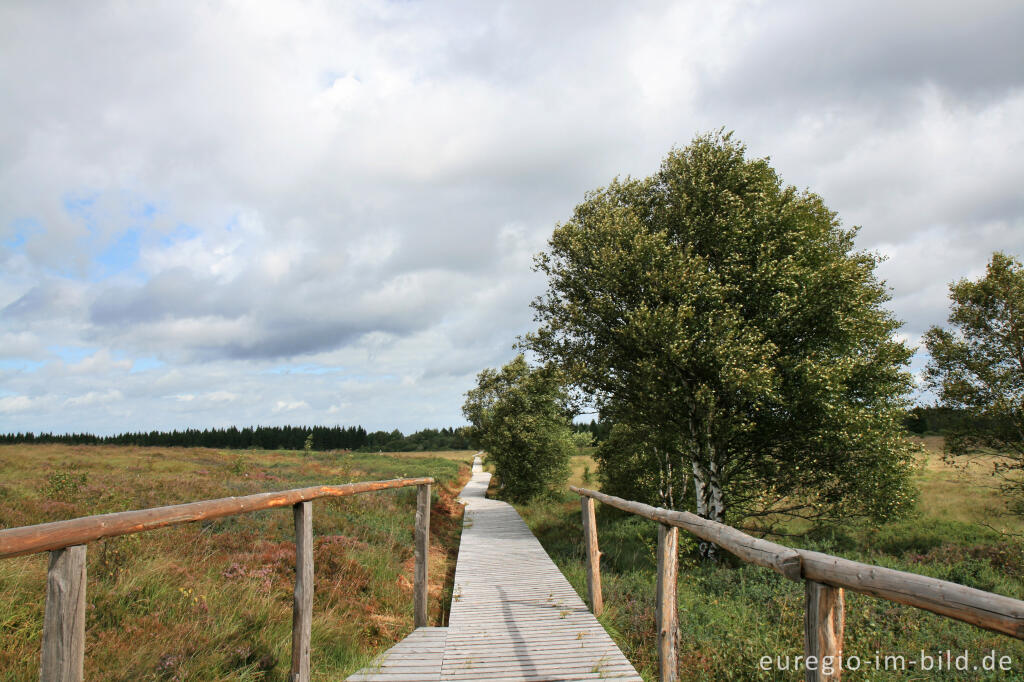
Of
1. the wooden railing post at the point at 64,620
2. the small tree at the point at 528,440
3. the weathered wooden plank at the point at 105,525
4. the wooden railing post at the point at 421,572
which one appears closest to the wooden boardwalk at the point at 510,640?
the wooden railing post at the point at 421,572

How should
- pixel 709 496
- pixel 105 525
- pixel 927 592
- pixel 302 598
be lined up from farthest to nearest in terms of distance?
pixel 709 496, pixel 302 598, pixel 105 525, pixel 927 592

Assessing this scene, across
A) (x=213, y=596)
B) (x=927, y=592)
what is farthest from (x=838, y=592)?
(x=213, y=596)

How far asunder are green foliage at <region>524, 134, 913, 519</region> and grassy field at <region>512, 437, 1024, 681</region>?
243 centimetres

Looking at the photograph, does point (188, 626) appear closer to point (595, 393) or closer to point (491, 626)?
point (491, 626)

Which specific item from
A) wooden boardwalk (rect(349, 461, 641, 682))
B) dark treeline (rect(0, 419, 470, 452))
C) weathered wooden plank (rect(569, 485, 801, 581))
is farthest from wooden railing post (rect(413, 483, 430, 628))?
dark treeline (rect(0, 419, 470, 452))

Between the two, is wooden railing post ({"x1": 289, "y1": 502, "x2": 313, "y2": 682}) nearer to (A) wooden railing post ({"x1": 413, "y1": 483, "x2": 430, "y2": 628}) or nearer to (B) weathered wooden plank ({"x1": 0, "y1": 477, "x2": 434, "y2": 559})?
(B) weathered wooden plank ({"x1": 0, "y1": 477, "x2": 434, "y2": 559})

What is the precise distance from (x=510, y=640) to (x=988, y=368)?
22002 millimetres

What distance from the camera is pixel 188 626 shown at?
17.4 feet

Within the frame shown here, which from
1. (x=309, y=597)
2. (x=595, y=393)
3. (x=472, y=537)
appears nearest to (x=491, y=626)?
(x=309, y=597)

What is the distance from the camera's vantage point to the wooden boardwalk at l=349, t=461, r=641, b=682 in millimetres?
5430

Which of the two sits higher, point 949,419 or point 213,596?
point 949,419

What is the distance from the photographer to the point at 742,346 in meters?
12.7

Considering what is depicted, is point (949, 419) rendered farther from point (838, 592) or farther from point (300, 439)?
point (300, 439)

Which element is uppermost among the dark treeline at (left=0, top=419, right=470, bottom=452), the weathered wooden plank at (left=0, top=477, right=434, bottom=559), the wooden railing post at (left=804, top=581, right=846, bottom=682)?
the weathered wooden plank at (left=0, top=477, right=434, bottom=559)
